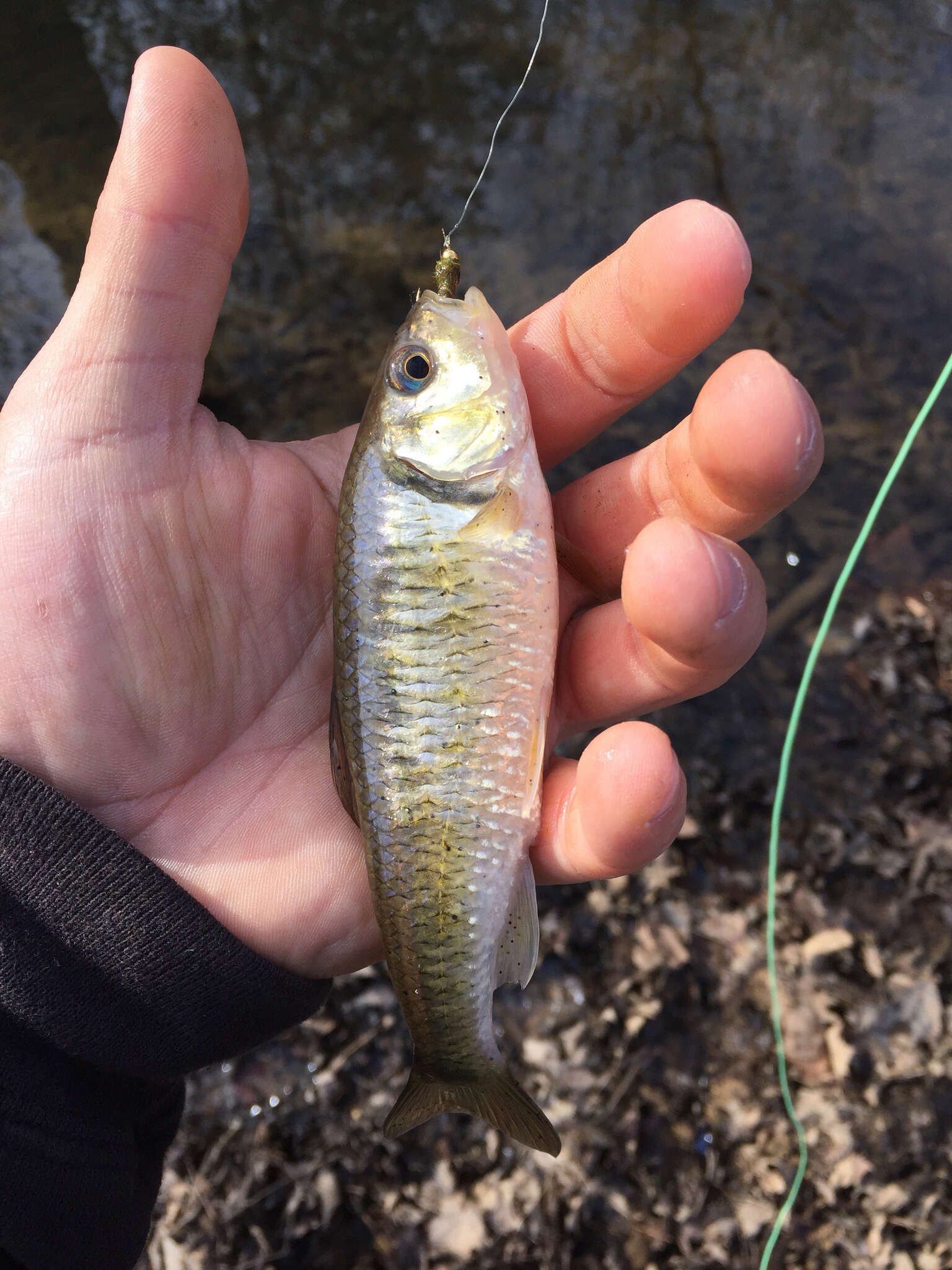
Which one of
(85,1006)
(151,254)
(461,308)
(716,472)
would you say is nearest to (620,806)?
(716,472)

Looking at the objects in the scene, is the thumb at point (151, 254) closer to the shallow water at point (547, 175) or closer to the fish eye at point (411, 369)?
the fish eye at point (411, 369)

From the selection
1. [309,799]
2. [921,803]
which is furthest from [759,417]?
[921,803]

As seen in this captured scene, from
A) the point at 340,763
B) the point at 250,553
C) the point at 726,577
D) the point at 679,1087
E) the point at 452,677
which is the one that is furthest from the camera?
the point at 679,1087

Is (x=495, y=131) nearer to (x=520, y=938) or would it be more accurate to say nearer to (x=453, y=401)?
(x=453, y=401)

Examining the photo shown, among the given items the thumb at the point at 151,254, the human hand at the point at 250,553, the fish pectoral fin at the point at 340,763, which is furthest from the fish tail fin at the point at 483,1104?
the thumb at the point at 151,254

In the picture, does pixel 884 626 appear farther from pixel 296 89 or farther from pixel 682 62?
pixel 296 89

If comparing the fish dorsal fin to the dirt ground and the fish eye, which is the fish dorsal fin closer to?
the fish eye
